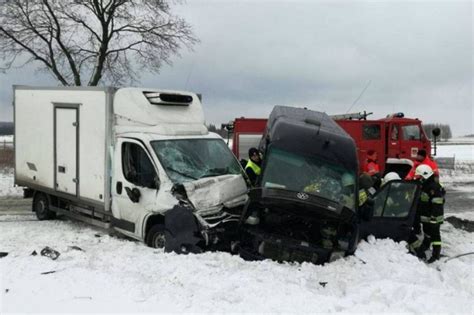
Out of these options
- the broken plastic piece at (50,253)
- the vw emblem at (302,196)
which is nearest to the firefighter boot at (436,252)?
the vw emblem at (302,196)

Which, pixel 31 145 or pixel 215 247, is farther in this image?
pixel 31 145

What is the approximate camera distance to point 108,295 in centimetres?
507

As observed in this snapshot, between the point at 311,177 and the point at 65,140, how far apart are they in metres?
5.16

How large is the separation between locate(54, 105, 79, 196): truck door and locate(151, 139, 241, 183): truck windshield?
7.01 feet

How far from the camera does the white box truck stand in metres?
7.36

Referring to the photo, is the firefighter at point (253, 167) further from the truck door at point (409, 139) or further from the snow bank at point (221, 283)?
the truck door at point (409, 139)

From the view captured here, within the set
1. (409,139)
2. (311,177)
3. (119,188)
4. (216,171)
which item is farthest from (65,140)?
(409,139)

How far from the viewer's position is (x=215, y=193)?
755cm

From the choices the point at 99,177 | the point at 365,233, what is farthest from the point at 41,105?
the point at 365,233

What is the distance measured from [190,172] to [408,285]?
380cm

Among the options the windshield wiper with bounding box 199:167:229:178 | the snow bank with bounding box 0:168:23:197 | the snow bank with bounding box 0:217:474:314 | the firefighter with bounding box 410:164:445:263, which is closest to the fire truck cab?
the firefighter with bounding box 410:164:445:263

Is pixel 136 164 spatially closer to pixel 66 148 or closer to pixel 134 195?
pixel 134 195

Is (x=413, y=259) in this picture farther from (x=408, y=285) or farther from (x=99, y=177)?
(x=99, y=177)

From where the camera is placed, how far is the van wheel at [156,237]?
24.4ft
